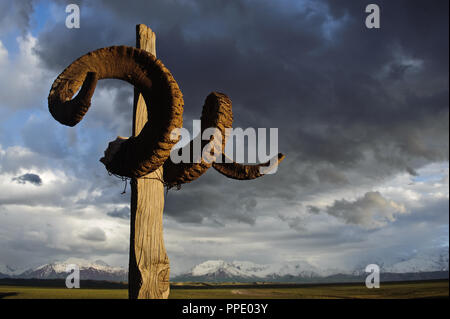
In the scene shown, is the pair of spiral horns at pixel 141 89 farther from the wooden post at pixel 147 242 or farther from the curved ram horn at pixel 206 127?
the curved ram horn at pixel 206 127

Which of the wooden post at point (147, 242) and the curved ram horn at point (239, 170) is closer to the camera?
the wooden post at point (147, 242)

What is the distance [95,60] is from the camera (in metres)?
5.40

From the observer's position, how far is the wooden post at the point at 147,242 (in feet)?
18.7

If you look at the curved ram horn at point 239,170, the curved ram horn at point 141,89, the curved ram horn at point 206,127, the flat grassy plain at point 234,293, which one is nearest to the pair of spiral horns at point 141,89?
the curved ram horn at point 141,89

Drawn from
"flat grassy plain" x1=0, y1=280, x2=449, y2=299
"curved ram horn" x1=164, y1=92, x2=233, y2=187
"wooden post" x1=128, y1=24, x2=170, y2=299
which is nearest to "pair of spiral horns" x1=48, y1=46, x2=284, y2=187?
"wooden post" x1=128, y1=24, x2=170, y2=299

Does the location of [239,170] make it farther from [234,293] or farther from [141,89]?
[234,293]

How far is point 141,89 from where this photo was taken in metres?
5.66

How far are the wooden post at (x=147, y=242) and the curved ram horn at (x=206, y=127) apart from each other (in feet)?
0.77

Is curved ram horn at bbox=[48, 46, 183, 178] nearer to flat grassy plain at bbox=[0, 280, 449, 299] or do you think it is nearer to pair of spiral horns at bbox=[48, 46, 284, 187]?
pair of spiral horns at bbox=[48, 46, 284, 187]

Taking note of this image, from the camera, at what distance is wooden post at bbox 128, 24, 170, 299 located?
569cm
